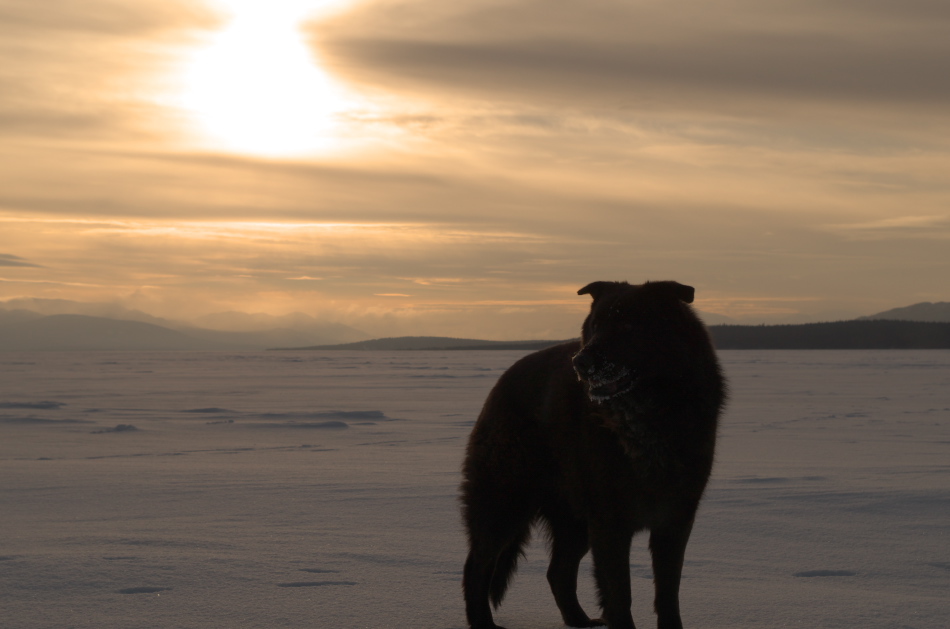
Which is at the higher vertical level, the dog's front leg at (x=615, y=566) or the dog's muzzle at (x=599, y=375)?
the dog's muzzle at (x=599, y=375)

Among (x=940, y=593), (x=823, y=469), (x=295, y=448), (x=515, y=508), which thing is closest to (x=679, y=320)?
(x=515, y=508)

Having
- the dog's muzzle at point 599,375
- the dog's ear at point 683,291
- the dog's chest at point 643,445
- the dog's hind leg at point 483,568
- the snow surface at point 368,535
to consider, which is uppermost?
the dog's ear at point 683,291

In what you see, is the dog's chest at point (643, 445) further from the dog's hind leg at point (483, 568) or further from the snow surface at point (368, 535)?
the snow surface at point (368, 535)

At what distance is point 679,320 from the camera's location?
320cm

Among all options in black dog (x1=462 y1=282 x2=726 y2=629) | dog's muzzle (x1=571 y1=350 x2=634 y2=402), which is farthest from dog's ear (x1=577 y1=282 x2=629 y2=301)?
dog's muzzle (x1=571 y1=350 x2=634 y2=402)

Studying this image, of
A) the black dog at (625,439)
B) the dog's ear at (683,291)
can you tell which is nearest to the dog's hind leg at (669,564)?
the black dog at (625,439)

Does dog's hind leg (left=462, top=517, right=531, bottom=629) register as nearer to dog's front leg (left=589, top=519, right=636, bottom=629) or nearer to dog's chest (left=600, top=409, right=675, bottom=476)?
dog's front leg (left=589, top=519, right=636, bottom=629)

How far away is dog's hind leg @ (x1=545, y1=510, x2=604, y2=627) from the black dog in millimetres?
282

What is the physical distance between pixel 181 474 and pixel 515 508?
5.05 m

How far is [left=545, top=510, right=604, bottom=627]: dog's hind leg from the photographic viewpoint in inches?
145

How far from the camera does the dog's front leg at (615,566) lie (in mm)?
3080

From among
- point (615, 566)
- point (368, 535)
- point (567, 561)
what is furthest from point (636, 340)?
point (368, 535)

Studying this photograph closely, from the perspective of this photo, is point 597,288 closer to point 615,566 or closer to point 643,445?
point 643,445

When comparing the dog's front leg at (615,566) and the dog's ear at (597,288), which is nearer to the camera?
the dog's front leg at (615,566)
